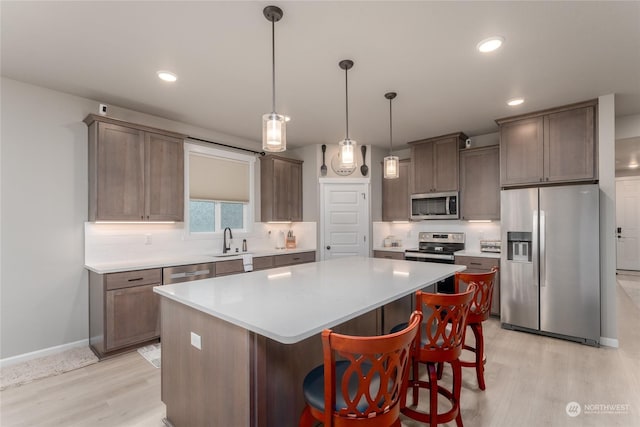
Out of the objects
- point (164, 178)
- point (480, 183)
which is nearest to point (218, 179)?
point (164, 178)

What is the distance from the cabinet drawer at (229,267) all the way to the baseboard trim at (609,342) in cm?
413

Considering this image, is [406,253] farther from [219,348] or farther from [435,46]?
[219,348]

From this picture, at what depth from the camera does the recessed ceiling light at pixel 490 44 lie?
224 cm

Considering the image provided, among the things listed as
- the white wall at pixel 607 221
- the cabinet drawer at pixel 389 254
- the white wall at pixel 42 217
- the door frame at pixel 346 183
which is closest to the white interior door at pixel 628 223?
the white wall at pixel 607 221

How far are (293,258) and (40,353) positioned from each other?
3.00m

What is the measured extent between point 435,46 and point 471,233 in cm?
329

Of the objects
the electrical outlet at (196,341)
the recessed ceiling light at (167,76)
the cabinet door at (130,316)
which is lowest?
the cabinet door at (130,316)

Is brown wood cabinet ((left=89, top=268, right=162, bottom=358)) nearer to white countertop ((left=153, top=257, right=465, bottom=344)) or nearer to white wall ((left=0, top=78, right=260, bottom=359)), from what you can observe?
white wall ((left=0, top=78, right=260, bottom=359))

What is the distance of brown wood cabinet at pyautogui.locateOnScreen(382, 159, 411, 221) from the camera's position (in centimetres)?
530

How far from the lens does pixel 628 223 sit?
763 cm

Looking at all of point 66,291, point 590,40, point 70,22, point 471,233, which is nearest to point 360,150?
point 471,233

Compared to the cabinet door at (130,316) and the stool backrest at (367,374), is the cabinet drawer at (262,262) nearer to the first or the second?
the cabinet door at (130,316)

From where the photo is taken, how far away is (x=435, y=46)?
235 centimetres

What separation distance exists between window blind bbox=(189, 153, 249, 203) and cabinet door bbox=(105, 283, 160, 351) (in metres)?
1.49
